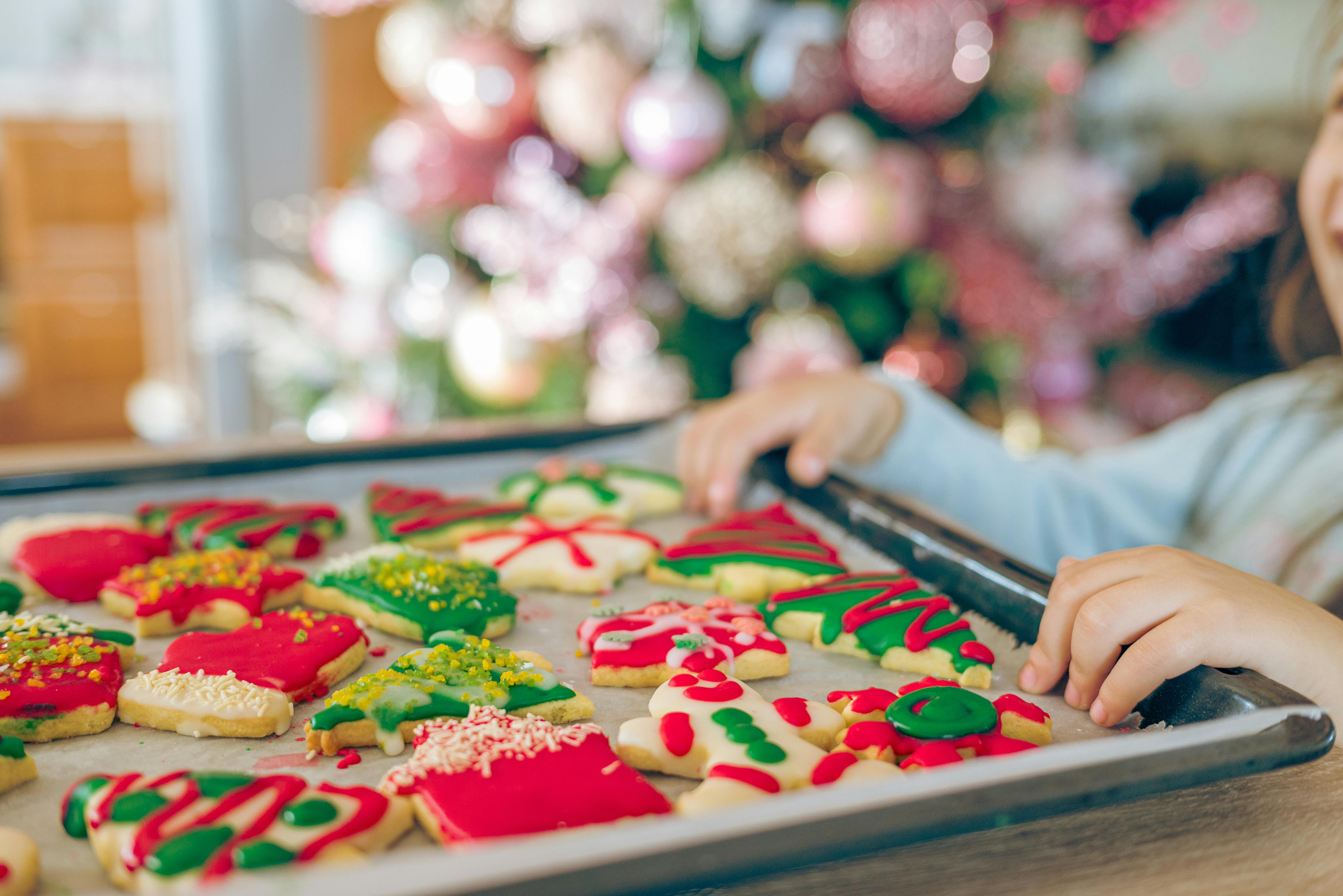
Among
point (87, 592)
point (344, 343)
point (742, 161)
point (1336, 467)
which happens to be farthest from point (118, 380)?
point (1336, 467)

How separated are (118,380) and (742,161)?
287 cm

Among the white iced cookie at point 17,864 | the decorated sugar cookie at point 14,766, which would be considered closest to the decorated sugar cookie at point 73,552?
the decorated sugar cookie at point 14,766

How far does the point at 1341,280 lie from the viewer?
1.05 meters

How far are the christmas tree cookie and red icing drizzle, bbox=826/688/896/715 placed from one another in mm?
187

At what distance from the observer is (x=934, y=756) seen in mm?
615

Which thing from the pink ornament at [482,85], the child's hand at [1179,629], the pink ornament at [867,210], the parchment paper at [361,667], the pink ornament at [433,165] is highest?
the pink ornament at [482,85]

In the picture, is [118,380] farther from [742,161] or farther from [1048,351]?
[1048,351]

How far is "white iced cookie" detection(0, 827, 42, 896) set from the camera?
0.48 metres

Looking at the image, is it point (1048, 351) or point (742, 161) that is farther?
point (1048, 351)

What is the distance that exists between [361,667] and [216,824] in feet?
0.94

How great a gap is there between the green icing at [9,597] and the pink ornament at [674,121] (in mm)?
1199

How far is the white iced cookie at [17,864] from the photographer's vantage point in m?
0.48

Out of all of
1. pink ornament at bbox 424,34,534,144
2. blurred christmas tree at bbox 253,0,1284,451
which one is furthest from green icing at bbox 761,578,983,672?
pink ornament at bbox 424,34,534,144

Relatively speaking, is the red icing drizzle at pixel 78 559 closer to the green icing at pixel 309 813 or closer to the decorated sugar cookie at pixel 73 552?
the decorated sugar cookie at pixel 73 552
